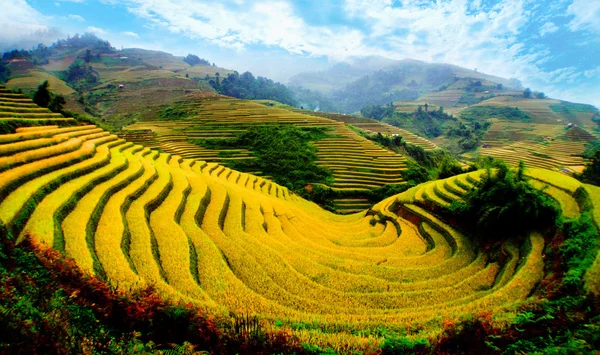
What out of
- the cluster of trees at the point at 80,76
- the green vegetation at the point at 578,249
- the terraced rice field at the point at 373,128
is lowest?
the green vegetation at the point at 578,249

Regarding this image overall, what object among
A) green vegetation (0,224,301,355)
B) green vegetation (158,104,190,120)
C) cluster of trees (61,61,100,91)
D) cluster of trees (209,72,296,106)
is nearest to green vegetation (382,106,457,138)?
cluster of trees (209,72,296,106)

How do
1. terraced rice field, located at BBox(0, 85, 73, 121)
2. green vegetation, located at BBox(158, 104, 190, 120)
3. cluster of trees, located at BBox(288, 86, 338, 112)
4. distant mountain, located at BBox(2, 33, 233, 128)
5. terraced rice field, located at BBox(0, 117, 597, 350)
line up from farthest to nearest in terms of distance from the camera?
cluster of trees, located at BBox(288, 86, 338, 112) → distant mountain, located at BBox(2, 33, 233, 128) → green vegetation, located at BBox(158, 104, 190, 120) → terraced rice field, located at BBox(0, 85, 73, 121) → terraced rice field, located at BBox(0, 117, 597, 350)

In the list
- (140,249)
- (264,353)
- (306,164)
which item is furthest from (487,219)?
→ (306,164)

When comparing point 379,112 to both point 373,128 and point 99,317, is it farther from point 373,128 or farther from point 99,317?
point 99,317

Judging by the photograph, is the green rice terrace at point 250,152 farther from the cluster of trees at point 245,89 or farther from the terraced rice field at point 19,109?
the cluster of trees at point 245,89

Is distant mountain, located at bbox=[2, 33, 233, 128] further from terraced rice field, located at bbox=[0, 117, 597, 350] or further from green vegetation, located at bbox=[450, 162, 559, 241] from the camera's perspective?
green vegetation, located at bbox=[450, 162, 559, 241]

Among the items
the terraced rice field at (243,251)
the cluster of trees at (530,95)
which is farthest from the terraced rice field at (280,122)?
the cluster of trees at (530,95)

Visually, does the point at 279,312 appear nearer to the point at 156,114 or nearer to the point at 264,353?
the point at 264,353
